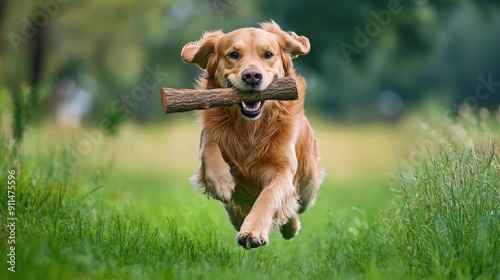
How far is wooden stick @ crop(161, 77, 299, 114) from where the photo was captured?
14.6 feet

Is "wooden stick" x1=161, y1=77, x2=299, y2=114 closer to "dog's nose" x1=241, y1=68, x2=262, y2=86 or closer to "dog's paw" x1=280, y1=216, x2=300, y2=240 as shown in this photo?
"dog's nose" x1=241, y1=68, x2=262, y2=86

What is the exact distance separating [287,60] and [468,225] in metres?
1.81

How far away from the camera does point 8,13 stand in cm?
1553

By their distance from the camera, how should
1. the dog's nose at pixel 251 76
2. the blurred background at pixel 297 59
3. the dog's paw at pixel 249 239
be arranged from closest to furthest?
1. the dog's paw at pixel 249 239
2. the dog's nose at pixel 251 76
3. the blurred background at pixel 297 59

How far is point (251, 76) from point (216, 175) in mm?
660

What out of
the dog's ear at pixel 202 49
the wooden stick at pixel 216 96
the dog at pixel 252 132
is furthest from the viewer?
the dog's ear at pixel 202 49

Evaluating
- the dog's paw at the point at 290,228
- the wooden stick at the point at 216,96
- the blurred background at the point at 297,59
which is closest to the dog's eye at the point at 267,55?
the wooden stick at the point at 216,96

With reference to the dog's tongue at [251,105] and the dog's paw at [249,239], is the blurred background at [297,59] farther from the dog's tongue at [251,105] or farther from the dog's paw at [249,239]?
the dog's paw at [249,239]

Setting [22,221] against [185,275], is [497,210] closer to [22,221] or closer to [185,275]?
[185,275]

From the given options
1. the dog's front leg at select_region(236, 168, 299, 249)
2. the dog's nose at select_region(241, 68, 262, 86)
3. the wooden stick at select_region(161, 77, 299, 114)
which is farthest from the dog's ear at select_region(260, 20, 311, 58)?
the dog's front leg at select_region(236, 168, 299, 249)

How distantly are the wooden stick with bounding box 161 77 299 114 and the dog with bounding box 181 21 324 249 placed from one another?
0.20 ft

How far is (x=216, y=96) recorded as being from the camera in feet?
15.1

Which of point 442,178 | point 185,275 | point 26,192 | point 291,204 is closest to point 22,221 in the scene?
point 26,192

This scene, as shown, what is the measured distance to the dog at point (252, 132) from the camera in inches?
185
